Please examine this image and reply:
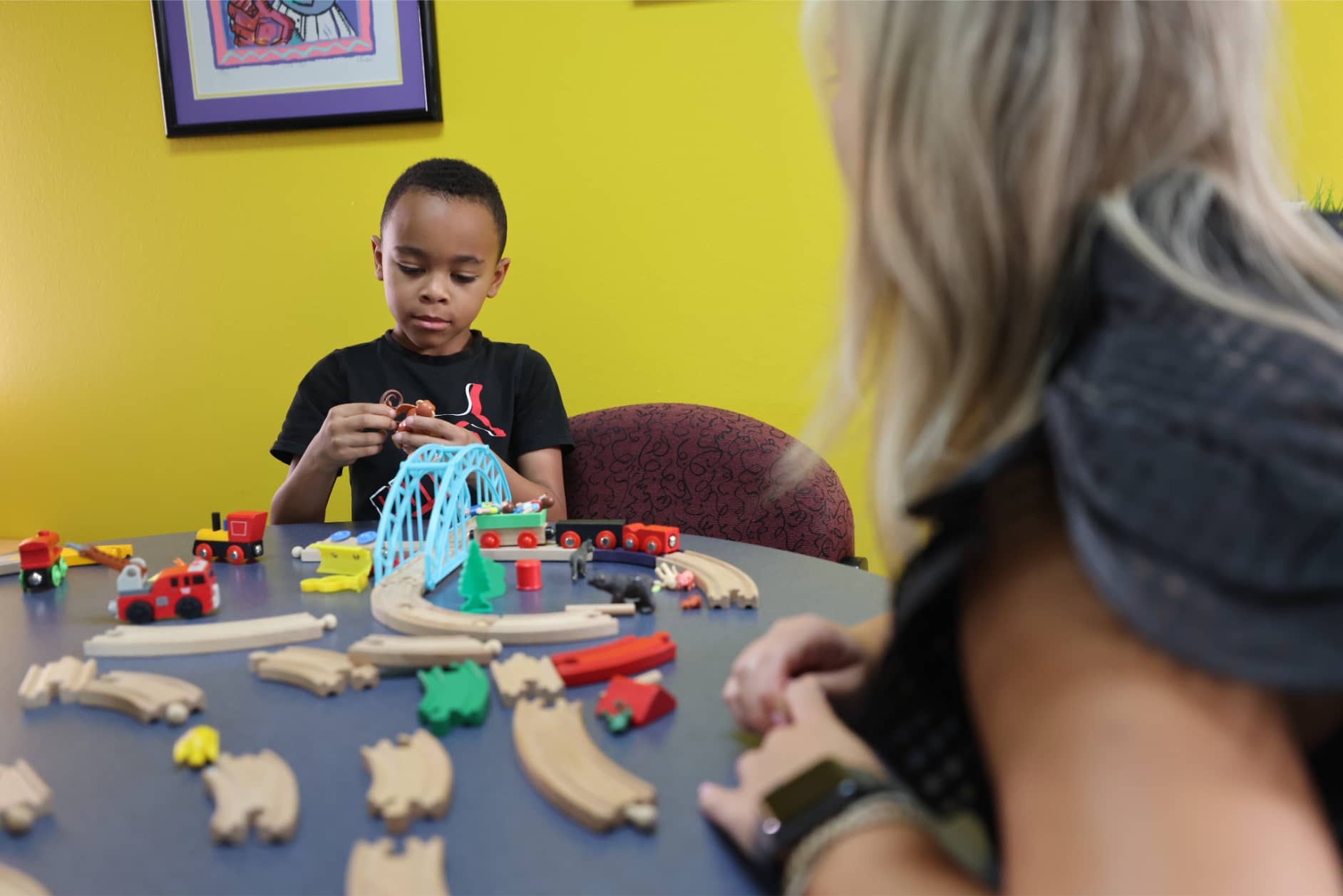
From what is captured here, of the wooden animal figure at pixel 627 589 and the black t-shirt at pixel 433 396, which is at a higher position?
the black t-shirt at pixel 433 396

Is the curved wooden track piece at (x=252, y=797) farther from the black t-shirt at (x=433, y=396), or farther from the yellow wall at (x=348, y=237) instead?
the yellow wall at (x=348, y=237)

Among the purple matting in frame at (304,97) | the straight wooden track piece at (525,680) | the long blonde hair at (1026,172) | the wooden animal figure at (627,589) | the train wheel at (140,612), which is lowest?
the wooden animal figure at (627,589)

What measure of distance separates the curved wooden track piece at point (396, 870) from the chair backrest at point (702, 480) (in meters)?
1.08

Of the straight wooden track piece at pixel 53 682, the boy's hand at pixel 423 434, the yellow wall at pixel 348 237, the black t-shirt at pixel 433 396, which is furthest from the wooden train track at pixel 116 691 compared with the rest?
the yellow wall at pixel 348 237

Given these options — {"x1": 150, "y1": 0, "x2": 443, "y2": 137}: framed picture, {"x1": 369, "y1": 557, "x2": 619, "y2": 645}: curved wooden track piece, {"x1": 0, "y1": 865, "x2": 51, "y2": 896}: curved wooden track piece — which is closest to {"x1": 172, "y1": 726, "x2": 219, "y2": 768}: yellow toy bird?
{"x1": 0, "y1": 865, "x2": 51, "y2": 896}: curved wooden track piece

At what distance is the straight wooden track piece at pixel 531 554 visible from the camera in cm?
112

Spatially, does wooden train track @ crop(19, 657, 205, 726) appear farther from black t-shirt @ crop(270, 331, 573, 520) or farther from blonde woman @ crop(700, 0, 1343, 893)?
black t-shirt @ crop(270, 331, 573, 520)

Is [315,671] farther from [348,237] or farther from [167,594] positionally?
[348,237]

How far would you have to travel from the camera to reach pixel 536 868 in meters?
0.46

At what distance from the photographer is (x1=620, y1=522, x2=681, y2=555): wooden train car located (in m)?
1.12

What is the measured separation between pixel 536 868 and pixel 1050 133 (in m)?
0.44

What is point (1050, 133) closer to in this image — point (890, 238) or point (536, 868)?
point (890, 238)

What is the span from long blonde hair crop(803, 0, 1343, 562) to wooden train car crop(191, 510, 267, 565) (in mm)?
955

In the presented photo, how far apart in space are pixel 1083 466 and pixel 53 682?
748 mm
